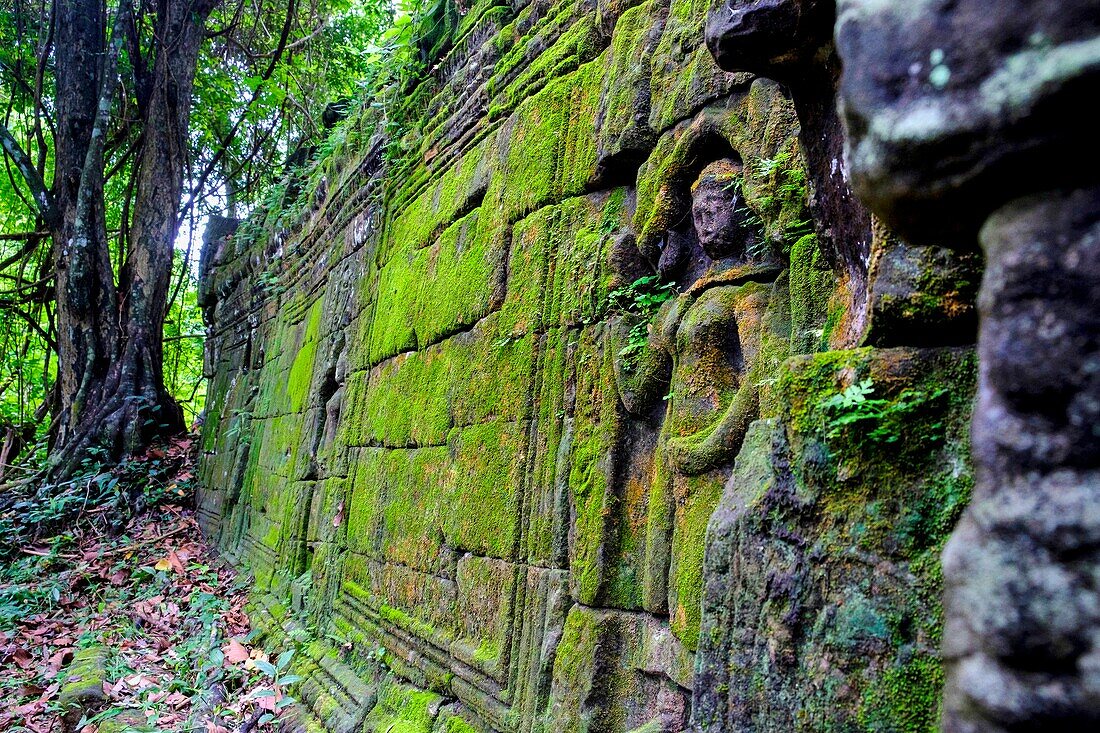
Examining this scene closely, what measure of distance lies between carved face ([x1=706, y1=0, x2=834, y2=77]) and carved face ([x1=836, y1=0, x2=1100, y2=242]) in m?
0.39

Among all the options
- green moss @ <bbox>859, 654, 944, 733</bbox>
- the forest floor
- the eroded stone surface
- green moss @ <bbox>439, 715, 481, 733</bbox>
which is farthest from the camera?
the forest floor

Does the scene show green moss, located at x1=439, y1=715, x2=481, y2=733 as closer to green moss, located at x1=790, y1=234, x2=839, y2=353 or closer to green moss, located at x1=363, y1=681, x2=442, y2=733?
green moss, located at x1=363, y1=681, x2=442, y2=733

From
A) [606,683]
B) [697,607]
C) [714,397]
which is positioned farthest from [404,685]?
[714,397]

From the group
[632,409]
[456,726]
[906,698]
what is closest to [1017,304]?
[906,698]

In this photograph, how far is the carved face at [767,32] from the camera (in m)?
1.26

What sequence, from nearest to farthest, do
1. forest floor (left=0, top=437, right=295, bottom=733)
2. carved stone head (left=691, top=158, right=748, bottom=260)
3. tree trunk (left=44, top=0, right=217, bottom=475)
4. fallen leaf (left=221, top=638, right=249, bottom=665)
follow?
carved stone head (left=691, top=158, right=748, bottom=260), forest floor (left=0, top=437, right=295, bottom=733), fallen leaf (left=221, top=638, right=249, bottom=665), tree trunk (left=44, top=0, right=217, bottom=475)

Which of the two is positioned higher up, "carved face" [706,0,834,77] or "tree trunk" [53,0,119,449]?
"tree trunk" [53,0,119,449]

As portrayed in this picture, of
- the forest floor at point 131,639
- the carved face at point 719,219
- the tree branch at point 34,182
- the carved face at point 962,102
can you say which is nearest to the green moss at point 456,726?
the forest floor at point 131,639

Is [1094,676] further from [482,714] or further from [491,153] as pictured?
[491,153]

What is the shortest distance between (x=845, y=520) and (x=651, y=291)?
1.18 meters

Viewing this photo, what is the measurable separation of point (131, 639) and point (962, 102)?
6176mm

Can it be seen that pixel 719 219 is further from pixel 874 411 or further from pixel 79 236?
pixel 79 236

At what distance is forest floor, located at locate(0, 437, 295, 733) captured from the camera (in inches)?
162

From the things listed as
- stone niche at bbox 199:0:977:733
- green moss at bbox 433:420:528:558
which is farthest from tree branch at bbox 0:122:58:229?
green moss at bbox 433:420:528:558
